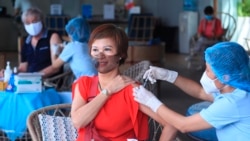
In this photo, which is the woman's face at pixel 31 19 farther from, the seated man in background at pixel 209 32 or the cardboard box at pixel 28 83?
the seated man in background at pixel 209 32

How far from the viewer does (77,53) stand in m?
3.64

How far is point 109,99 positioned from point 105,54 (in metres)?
0.19

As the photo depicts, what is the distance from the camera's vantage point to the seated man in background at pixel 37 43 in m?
3.77

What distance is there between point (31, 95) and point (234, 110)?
151cm

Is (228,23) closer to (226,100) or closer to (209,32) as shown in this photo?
(209,32)

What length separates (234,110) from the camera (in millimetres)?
1778

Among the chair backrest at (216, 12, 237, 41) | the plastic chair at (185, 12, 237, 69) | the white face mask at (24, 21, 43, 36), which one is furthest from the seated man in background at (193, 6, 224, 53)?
the white face mask at (24, 21, 43, 36)

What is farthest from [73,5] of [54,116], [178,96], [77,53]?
[54,116]

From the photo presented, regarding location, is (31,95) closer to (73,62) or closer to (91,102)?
(73,62)

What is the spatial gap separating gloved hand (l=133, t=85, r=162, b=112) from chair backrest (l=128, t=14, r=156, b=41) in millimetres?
5762

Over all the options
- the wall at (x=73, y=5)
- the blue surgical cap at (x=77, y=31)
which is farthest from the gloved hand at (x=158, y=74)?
the wall at (x=73, y=5)

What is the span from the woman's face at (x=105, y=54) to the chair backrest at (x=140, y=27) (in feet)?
18.5

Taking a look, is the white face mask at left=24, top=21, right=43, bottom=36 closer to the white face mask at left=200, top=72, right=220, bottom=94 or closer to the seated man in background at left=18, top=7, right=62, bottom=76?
the seated man in background at left=18, top=7, right=62, bottom=76

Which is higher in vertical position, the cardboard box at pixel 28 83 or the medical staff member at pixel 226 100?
the medical staff member at pixel 226 100
